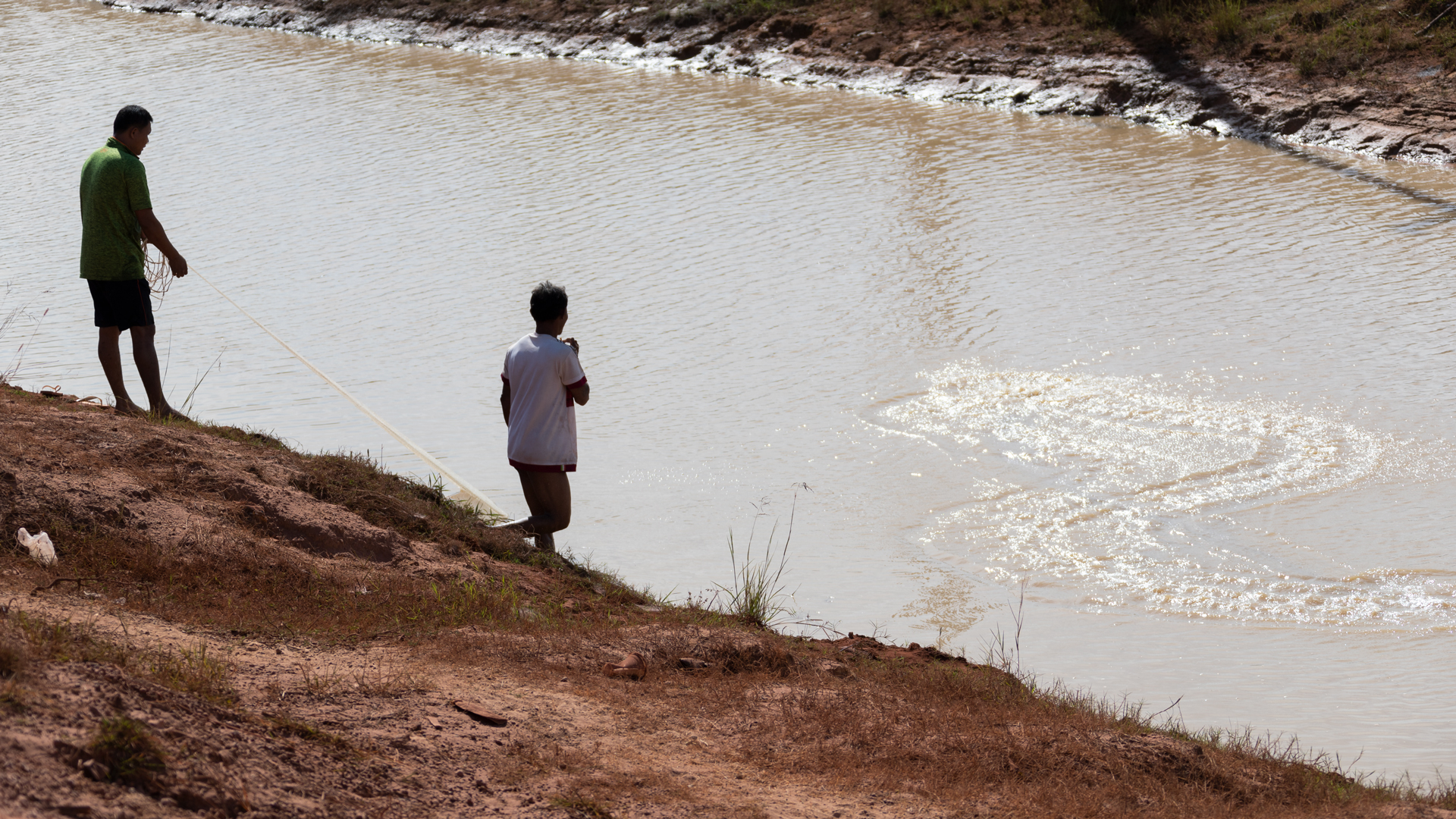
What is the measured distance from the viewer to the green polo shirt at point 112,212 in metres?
7.00

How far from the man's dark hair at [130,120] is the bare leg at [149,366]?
111 cm

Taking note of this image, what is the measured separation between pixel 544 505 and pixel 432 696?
2300 mm

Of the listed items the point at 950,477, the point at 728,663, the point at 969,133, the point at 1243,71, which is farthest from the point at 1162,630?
the point at 1243,71

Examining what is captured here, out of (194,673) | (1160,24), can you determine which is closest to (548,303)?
(194,673)

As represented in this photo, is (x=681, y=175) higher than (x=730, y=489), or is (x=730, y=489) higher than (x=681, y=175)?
(x=681, y=175)

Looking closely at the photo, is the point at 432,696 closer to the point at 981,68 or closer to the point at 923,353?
the point at 923,353

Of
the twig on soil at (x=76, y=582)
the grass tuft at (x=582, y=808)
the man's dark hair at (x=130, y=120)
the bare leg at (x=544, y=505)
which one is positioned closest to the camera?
the grass tuft at (x=582, y=808)

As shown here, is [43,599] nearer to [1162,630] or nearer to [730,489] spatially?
[730,489]

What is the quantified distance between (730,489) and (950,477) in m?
1.35

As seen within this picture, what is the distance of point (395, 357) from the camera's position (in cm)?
998

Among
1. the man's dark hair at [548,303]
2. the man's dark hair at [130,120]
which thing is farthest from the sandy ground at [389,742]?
the man's dark hair at [130,120]

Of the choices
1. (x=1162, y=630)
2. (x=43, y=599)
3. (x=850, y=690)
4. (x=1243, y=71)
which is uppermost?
(x=1243, y=71)

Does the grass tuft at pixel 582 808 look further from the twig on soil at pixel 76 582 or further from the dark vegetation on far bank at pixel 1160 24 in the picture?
the dark vegetation on far bank at pixel 1160 24

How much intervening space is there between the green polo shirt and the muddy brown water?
177 centimetres
